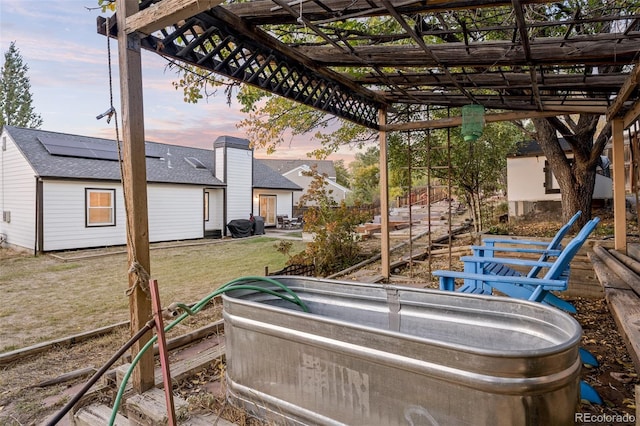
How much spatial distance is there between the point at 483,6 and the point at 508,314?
196cm

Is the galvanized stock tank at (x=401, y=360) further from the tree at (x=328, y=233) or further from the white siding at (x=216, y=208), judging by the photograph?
the white siding at (x=216, y=208)

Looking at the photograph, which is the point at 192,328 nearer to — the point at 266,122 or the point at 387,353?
the point at 387,353

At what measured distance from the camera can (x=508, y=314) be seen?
1.97 m

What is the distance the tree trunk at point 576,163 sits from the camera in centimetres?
712

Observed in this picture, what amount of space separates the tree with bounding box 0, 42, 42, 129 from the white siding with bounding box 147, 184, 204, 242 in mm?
23449

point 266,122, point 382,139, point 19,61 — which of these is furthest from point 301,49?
Answer: point 19,61

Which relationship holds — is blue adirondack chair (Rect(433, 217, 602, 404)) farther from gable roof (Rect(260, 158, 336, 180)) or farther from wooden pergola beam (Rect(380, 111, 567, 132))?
gable roof (Rect(260, 158, 336, 180))

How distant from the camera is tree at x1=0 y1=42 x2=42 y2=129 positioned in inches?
1096

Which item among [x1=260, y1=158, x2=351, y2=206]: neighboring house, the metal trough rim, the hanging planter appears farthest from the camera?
[x1=260, y1=158, x2=351, y2=206]: neighboring house

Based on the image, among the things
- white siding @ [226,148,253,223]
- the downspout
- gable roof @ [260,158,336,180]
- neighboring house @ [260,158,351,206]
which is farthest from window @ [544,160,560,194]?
gable roof @ [260,158,336,180]

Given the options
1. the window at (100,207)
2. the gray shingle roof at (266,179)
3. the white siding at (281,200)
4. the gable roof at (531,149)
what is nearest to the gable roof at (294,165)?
the gray shingle roof at (266,179)

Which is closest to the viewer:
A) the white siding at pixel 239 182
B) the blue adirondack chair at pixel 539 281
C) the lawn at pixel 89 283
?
the blue adirondack chair at pixel 539 281

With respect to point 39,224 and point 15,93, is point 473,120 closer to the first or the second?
point 39,224

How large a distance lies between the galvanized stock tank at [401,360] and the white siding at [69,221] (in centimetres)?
1110
